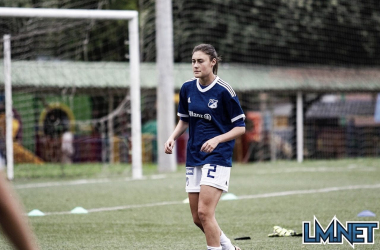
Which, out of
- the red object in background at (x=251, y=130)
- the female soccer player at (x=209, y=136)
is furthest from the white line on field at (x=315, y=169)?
the female soccer player at (x=209, y=136)

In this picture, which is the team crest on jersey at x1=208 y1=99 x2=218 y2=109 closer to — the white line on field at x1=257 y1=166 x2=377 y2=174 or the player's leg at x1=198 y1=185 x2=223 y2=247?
the player's leg at x1=198 y1=185 x2=223 y2=247

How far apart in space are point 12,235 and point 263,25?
22.7 metres

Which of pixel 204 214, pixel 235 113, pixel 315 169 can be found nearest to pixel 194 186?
Answer: pixel 204 214

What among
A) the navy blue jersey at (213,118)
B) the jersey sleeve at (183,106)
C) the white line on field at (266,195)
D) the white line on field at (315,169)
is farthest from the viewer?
the white line on field at (315,169)

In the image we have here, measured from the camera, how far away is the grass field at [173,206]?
7380 millimetres

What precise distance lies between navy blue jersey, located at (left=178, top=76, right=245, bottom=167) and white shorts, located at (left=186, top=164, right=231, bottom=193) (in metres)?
0.06

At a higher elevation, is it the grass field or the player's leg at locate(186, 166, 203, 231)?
the player's leg at locate(186, 166, 203, 231)

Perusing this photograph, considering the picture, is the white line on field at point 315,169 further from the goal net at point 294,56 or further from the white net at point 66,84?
the goal net at point 294,56

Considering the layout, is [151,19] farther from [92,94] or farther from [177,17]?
[92,94]

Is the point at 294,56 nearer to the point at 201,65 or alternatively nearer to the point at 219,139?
the point at 201,65

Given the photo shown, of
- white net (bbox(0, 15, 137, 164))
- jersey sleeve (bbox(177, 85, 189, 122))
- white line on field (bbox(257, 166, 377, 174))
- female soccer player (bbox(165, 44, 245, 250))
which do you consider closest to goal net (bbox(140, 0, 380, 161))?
white net (bbox(0, 15, 137, 164))

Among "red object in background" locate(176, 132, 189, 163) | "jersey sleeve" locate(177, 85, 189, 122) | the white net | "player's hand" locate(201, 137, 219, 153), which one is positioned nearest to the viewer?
"player's hand" locate(201, 137, 219, 153)

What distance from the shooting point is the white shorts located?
588 cm

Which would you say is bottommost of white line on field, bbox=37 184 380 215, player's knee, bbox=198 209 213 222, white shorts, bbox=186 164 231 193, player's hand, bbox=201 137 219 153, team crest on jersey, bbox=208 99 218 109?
white line on field, bbox=37 184 380 215
